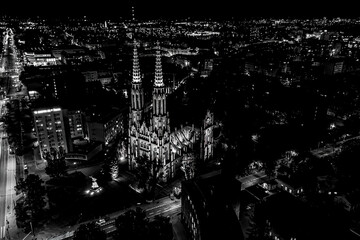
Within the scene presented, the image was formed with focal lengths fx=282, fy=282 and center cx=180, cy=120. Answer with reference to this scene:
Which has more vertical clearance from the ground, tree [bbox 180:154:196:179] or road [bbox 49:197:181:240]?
tree [bbox 180:154:196:179]

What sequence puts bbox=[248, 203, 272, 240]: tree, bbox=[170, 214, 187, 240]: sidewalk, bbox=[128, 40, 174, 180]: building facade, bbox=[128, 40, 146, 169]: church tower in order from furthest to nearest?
bbox=[128, 40, 146, 169]: church tower < bbox=[128, 40, 174, 180]: building facade < bbox=[170, 214, 187, 240]: sidewalk < bbox=[248, 203, 272, 240]: tree

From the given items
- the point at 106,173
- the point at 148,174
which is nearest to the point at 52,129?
the point at 106,173

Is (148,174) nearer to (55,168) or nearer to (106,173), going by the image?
(106,173)

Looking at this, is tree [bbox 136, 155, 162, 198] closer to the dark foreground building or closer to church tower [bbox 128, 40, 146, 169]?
church tower [bbox 128, 40, 146, 169]

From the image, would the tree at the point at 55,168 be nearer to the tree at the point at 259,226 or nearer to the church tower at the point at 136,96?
the church tower at the point at 136,96

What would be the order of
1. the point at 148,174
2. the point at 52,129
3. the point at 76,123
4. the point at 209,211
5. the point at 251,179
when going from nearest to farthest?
the point at 209,211 → the point at 148,174 → the point at 251,179 → the point at 52,129 → the point at 76,123

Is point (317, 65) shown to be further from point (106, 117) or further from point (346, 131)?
point (106, 117)

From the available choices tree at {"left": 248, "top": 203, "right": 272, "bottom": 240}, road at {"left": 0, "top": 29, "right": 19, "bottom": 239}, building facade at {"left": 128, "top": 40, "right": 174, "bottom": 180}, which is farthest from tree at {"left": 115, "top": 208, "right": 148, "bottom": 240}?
road at {"left": 0, "top": 29, "right": 19, "bottom": 239}
